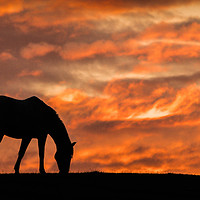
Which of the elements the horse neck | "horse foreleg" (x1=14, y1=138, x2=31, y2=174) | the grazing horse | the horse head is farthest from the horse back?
the horse head

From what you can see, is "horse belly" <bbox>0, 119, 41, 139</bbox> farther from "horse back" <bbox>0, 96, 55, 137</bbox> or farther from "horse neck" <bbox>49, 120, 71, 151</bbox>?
"horse neck" <bbox>49, 120, 71, 151</bbox>

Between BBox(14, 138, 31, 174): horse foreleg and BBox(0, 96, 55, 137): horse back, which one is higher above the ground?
BBox(0, 96, 55, 137): horse back

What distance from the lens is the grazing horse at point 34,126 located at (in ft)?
68.7

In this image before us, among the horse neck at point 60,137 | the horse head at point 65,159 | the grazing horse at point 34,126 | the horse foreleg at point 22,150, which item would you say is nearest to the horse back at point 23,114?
the grazing horse at point 34,126
